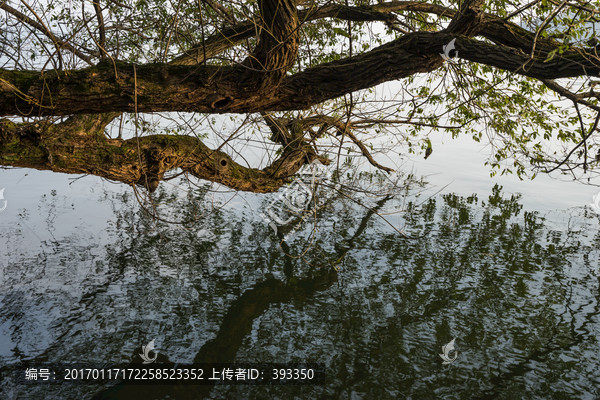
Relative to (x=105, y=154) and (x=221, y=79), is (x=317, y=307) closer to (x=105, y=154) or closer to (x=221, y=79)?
(x=105, y=154)

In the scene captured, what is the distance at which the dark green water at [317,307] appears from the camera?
486 centimetres

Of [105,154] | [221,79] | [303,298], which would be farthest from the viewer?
[303,298]

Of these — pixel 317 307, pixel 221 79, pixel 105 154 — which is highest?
pixel 221 79

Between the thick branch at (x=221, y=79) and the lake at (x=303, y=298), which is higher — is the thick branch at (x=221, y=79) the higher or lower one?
the higher one

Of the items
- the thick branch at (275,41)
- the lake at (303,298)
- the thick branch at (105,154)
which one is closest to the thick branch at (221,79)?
the thick branch at (275,41)

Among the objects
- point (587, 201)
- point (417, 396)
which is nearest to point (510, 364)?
point (417, 396)

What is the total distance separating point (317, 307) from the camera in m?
6.36

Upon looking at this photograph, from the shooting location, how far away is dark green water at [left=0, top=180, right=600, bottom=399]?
4863mm

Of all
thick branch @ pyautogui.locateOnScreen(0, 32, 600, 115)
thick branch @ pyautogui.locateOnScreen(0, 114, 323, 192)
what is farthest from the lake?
thick branch @ pyautogui.locateOnScreen(0, 32, 600, 115)

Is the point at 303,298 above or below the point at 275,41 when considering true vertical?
below

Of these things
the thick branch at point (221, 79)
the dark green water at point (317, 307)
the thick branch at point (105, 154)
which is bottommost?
the dark green water at point (317, 307)

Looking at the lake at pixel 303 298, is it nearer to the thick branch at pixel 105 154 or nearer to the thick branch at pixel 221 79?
the thick branch at pixel 105 154

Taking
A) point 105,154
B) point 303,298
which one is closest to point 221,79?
point 105,154

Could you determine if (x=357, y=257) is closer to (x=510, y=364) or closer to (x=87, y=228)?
(x=510, y=364)
